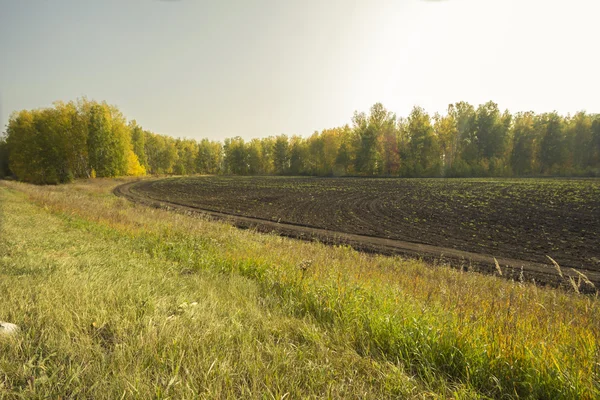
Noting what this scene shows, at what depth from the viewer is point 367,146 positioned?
7788 cm

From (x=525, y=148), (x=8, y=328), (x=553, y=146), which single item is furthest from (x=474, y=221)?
(x=553, y=146)

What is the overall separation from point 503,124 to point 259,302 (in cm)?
9086

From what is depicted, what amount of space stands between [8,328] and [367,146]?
8068cm

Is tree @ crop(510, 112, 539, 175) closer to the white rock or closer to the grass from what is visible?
the grass

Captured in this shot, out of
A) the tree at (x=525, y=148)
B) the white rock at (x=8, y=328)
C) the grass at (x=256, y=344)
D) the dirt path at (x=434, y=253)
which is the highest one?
the tree at (x=525, y=148)

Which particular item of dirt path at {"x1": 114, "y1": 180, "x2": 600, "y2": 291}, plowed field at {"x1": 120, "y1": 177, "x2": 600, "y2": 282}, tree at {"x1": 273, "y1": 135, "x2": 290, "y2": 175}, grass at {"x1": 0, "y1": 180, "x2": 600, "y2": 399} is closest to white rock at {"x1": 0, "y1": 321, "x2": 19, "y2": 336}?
grass at {"x1": 0, "y1": 180, "x2": 600, "y2": 399}

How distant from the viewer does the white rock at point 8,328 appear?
2.62 metres

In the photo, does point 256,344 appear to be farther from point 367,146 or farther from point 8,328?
point 367,146

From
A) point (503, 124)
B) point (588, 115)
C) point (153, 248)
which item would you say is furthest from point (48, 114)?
point (588, 115)

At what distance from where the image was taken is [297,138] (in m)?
106

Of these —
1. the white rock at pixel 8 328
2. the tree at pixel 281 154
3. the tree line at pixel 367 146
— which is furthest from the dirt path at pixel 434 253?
the tree at pixel 281 154

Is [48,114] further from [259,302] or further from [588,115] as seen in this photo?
[588,115]

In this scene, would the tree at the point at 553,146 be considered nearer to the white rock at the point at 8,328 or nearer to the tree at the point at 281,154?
the tree at the point at 281,154

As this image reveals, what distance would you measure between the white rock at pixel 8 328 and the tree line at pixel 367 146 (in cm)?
6184
